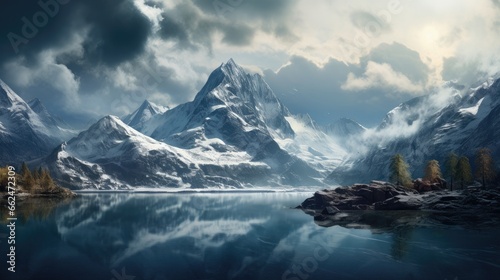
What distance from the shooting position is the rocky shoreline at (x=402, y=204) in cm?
9995

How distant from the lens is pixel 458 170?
140 m

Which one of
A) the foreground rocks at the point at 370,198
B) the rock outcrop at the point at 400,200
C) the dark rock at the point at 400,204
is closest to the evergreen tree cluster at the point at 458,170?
the rock outcrop at the point at 400,200

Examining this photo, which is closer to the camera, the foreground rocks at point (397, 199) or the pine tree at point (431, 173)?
the foreground rocks at point (397, 199)

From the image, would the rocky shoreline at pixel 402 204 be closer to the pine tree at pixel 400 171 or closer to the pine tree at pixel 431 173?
the pine tree at pixel 400 171

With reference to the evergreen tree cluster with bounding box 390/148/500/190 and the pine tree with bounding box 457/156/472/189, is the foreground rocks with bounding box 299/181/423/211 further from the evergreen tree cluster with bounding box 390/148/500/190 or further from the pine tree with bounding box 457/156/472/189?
the pine tree with bounding box 457/156/472/189

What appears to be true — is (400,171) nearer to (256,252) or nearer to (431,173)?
(431,173)

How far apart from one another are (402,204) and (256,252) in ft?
242

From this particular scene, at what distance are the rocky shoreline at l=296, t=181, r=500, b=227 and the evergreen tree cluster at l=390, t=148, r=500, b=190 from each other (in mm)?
10486

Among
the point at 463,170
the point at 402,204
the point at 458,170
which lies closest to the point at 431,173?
the point at 458,170

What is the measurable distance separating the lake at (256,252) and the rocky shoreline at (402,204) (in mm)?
14502

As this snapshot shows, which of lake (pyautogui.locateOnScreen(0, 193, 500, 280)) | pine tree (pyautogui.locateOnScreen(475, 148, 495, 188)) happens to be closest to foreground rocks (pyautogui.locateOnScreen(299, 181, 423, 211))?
pine tree (pyautogui.locateOnScreen(475, 148, 495, 188))

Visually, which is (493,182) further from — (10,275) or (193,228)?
(10,275)

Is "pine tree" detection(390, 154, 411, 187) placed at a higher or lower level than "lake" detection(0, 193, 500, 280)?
higher

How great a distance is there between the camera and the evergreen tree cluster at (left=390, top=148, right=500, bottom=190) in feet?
437
